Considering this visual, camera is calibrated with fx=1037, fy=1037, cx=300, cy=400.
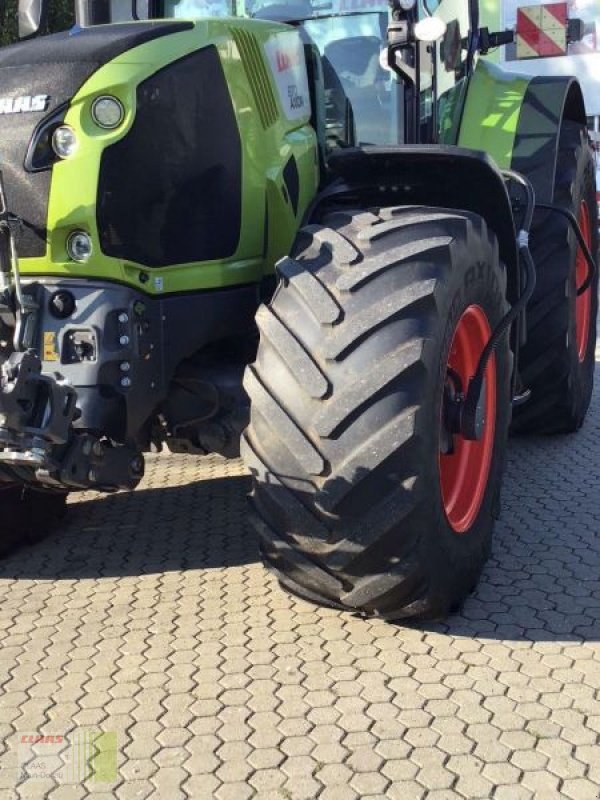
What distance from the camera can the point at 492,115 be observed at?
4.72 m

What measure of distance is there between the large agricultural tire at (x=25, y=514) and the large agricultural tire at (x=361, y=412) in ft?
4.31

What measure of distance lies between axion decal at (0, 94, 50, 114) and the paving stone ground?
1.62 meters

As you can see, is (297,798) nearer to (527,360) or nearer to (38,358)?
(38,358)

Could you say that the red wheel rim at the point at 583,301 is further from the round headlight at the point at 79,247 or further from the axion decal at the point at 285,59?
the round headlight at the point at 79,247

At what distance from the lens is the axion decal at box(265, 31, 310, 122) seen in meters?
3.54

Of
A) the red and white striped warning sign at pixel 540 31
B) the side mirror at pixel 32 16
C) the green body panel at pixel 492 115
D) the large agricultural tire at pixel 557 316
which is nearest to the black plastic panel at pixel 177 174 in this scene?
the side mirror at pixel 32 16

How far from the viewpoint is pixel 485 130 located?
470 cm

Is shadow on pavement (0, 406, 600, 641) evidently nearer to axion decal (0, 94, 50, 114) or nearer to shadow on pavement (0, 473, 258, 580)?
shadow on pavement (0, 473, 258, 580)

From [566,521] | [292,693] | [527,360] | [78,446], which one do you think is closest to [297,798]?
[292,693]

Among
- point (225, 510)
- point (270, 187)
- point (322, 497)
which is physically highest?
point (270, 187)

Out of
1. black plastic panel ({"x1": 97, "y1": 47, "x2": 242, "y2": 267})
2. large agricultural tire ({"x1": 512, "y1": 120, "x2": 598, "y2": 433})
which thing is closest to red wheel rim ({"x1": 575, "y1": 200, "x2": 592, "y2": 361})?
large agricultural tire ({"x1": 512, "y1": 120, "x2": 598, "y2": 433})

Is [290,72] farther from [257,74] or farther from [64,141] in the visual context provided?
[64,141]

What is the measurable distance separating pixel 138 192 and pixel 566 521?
85.0 inches

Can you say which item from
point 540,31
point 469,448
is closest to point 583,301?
point 469,448
